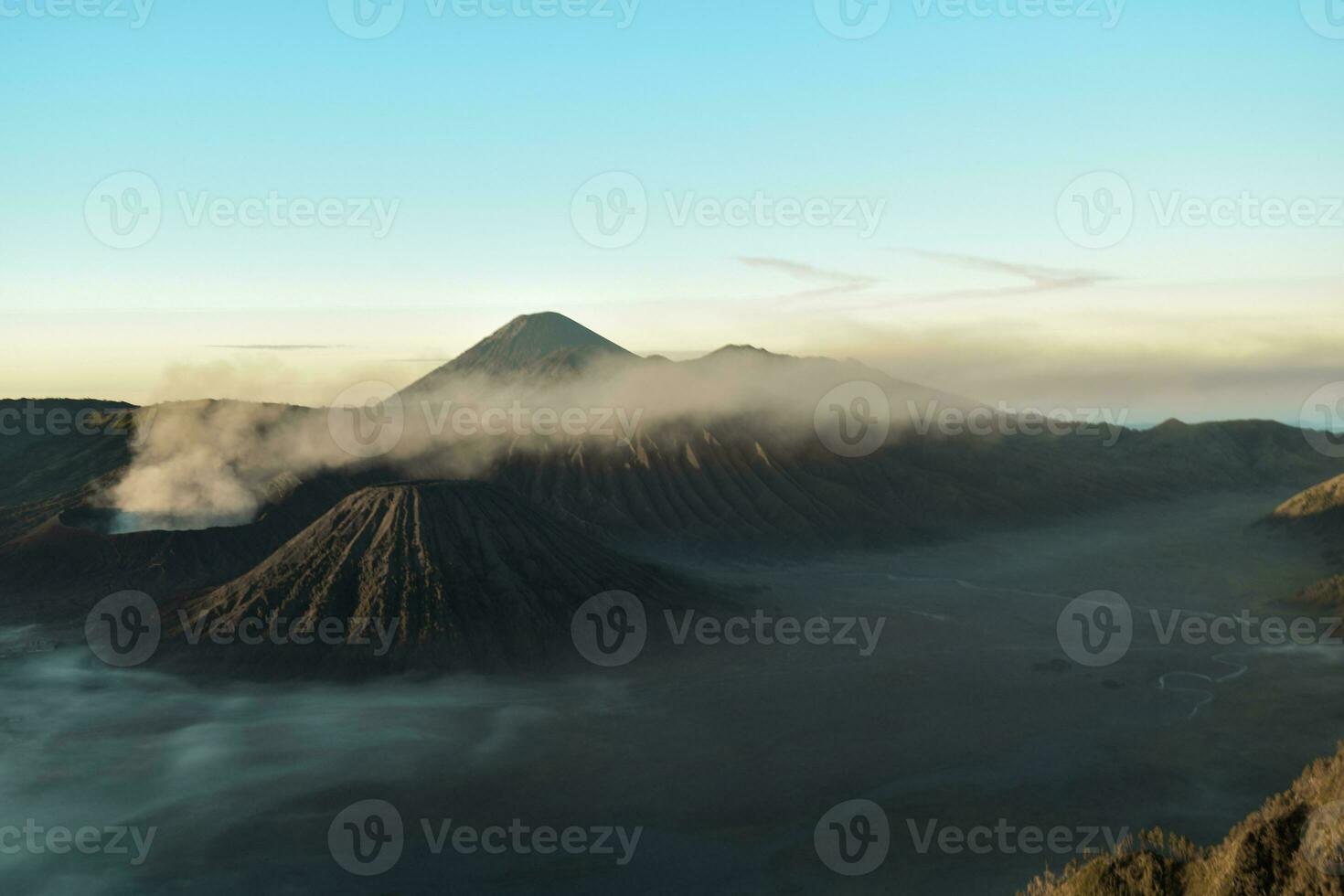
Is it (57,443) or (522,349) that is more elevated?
(522,349)

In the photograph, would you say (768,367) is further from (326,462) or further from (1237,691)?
(1237,691)

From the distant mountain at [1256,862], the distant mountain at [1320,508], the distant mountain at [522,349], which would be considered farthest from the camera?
the distant mountain at [522,349]

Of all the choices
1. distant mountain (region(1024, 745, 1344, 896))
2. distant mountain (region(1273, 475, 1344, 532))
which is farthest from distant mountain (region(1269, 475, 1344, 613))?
distant mountain (region(1024, 745, 1344, 896))

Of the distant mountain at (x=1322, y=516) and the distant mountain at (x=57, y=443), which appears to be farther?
the distant mountain at (x=57, y=443)

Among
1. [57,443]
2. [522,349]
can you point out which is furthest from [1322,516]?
[57,443]

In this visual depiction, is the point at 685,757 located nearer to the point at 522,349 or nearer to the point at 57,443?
the point at 57,443

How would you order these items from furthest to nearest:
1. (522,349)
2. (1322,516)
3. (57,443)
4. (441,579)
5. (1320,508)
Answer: (522,349) < (57,443) < (1320,508) < (1322,516) < (441,579)

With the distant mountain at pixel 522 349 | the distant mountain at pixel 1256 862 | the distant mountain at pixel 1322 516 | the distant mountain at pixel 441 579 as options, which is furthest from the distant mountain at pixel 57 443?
the distant mountain at pixel 1322 516

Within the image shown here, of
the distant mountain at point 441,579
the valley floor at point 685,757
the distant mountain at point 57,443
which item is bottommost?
the valley floor at point 685,757

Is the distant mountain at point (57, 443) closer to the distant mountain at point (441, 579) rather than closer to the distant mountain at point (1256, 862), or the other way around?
the distant mountain at point (441, 579)
